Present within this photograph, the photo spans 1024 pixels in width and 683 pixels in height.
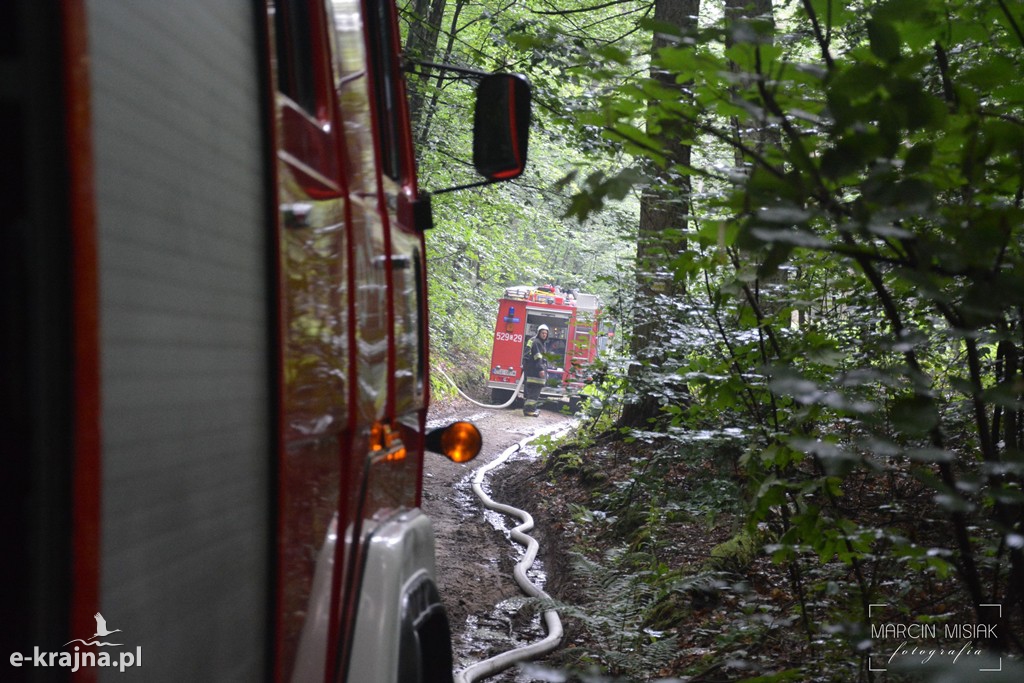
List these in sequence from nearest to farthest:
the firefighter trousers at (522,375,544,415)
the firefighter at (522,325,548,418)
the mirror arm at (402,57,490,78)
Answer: the mirror arm at (402,57,490,78)
the firefighter trousers at (522,375,544,415)
the firefighter at (522,325,548,418)

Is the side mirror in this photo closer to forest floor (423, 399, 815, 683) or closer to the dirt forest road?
forest floor (423, 399, 815, 683)

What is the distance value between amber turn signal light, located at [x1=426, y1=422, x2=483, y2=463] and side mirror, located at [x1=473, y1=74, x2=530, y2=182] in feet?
3.02

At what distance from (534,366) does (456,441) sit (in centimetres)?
2304

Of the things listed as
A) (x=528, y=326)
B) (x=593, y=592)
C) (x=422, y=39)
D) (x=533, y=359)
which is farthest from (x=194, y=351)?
(x=528, y=326)

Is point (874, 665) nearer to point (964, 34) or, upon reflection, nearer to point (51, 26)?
point (964, 34)

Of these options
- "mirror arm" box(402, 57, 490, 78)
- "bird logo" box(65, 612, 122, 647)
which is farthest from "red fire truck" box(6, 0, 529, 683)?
"mirror arm" box(402, 57, 490, 78)

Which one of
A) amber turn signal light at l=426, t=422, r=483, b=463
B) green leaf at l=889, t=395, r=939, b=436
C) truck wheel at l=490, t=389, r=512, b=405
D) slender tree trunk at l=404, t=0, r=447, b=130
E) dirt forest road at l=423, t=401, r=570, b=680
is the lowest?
truck wheel at l=490, t=389, r=512, b=405

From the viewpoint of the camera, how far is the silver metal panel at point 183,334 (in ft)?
3.26

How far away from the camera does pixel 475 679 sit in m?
4.42

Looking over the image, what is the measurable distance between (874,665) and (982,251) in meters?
2.34

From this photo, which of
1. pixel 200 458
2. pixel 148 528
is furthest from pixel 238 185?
pixel 148 528

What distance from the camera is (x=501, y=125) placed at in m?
2.80

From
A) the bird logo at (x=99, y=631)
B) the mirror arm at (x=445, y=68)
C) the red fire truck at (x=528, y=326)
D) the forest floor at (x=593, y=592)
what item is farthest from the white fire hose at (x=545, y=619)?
the red fire truck at (x=528, y=326)

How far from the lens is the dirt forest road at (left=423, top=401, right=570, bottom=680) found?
226 inches
